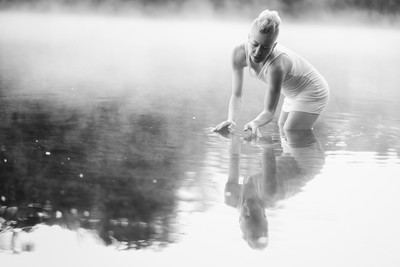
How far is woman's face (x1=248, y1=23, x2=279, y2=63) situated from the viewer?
229 cm

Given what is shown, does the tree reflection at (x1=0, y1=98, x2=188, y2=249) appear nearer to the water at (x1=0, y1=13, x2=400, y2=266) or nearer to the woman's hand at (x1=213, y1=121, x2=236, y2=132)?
the water at (x1=0, y1=13, x2=400, y2=266)

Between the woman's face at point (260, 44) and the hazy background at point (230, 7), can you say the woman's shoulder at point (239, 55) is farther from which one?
the hazy background at point (230, 7)

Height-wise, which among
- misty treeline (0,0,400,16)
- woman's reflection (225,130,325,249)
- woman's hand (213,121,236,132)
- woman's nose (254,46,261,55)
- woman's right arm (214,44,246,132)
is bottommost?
woman's reflection (225,130,325,249)

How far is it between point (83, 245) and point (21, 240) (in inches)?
6.1

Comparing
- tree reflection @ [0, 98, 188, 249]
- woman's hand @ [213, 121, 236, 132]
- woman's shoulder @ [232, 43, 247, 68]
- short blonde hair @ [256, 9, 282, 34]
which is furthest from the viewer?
woman's hand @ [213, 121, 236, 132]

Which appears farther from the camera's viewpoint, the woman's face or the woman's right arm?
the woman's right arm

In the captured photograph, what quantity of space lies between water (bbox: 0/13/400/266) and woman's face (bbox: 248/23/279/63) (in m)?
0.38

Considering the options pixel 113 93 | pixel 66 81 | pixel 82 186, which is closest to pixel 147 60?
pixel 66 81

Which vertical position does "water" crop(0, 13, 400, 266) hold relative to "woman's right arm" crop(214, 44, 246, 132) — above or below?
below

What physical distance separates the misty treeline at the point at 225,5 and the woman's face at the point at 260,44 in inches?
266

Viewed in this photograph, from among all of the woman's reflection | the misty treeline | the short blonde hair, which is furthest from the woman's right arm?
the misty treeline

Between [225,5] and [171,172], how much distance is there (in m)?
8.34

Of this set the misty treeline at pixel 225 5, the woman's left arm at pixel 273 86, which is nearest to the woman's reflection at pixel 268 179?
the woman's left arm at pixel 273 86

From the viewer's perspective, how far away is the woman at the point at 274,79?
7.57 ft
